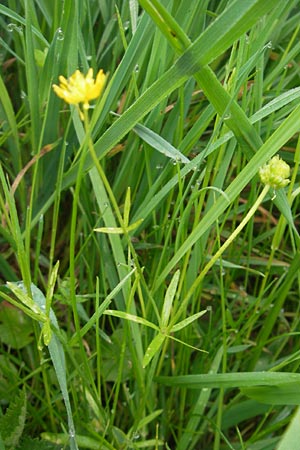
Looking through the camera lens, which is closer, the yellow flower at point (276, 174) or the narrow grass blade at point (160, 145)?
the yellow flower at point (276, 174)

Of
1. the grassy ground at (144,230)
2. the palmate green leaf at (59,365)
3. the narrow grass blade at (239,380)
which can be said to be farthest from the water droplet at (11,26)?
the narrow grass blade at (239,380)

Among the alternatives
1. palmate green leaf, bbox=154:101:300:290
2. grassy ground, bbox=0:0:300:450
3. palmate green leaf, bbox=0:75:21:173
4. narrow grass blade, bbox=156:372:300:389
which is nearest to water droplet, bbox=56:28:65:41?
grassy ground, bbox=0:0:300:450

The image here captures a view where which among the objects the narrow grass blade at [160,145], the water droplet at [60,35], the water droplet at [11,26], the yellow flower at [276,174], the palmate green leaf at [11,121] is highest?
the water droplet at [11,26]

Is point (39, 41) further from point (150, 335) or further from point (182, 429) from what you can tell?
point (182, 429)

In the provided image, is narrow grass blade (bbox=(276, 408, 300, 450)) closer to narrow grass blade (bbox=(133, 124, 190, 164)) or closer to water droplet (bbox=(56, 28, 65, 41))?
narrow grass blade (bbox=(133, 124, 190, 164))

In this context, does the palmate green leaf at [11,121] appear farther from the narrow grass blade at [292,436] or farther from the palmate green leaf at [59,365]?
the narrow grass blade at [292,436]

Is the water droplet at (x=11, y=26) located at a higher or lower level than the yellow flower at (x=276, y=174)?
higher

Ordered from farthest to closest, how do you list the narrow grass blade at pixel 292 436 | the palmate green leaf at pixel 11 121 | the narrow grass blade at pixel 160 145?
1. the palmate green leaf at pixel 11 121
2. the narrow grass blade at pixel 160 145
3. the narrow grass blade at pixel 292 436

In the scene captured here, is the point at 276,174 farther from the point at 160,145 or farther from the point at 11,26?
the point at 11,26

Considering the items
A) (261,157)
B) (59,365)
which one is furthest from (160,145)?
(59,365)
